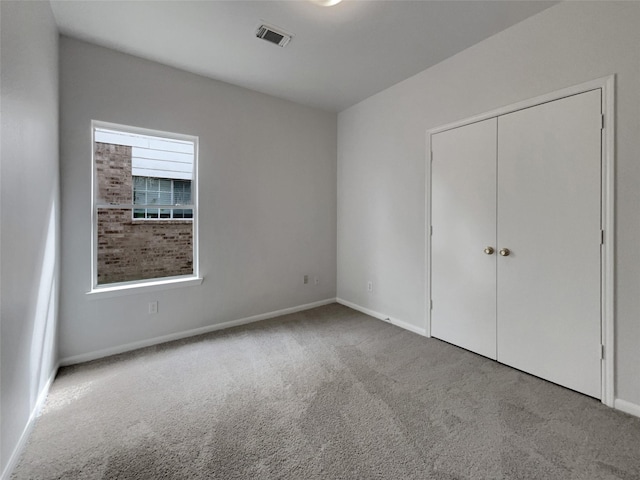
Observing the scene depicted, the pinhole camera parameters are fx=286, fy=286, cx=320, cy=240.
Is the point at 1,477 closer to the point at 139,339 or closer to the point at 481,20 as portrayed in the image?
the point at 139,339

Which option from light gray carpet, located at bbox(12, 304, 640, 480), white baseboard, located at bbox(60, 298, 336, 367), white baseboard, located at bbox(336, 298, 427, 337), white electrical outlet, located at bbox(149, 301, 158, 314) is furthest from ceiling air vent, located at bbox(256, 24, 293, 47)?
white baseboard, located at bbox(336, 298, 427, 337)

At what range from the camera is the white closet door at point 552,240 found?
2017mm

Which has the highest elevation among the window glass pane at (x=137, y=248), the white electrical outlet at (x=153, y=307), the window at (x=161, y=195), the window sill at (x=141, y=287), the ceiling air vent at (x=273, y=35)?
the ceiling air vent at (x=273, y=35)

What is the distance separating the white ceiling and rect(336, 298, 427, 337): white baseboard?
2.80 metres

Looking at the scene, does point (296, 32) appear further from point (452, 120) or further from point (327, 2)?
point (452, 120)

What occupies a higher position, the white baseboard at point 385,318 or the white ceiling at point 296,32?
the white ceiling at point 296,32

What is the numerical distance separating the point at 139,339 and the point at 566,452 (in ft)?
11.2

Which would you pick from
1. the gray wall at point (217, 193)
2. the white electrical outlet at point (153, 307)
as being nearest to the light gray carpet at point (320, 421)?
the white electrical outlet at point (153, 307)

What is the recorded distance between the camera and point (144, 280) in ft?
9.73

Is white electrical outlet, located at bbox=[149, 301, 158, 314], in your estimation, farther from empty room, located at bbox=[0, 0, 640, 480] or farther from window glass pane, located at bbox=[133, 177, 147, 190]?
window glass pane, located at bbox=[133, 177, 147, 190]

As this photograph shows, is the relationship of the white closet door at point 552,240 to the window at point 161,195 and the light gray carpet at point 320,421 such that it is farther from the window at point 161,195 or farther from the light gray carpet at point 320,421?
the window at point 161,195

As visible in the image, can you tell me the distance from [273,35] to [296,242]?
7.62 ft

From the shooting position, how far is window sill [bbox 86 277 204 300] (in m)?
2.65

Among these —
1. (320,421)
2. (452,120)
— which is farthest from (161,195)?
(452,120)
